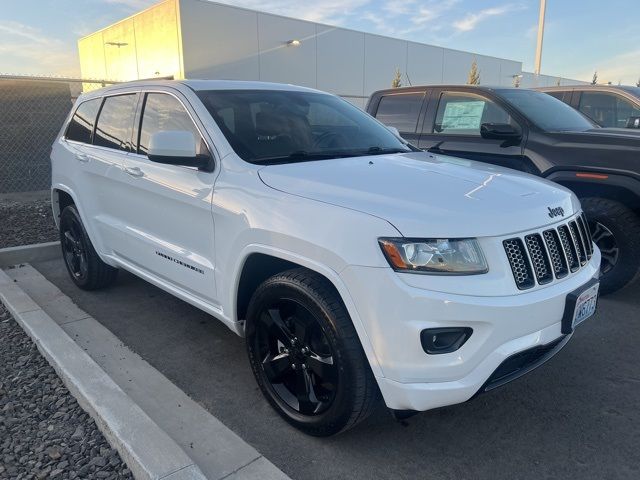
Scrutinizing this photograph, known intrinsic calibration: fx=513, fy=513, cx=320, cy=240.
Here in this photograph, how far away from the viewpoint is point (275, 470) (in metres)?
2.27

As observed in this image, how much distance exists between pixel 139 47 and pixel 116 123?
24.9 meters

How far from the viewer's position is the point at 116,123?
4098 mm

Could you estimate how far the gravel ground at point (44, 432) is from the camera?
232 cm

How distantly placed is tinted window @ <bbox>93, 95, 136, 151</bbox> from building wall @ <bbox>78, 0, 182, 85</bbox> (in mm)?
19790

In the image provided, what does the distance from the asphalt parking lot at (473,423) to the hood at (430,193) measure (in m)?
1.11

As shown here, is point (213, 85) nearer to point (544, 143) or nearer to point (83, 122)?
point (83, 122)

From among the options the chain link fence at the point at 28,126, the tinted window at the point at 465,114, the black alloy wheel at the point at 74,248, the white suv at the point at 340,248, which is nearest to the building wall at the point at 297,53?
the chain link fence at the point at 28,126

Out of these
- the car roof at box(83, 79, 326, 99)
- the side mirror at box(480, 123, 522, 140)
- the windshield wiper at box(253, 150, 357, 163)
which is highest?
the car roof at box(83, 79, 326, 99)

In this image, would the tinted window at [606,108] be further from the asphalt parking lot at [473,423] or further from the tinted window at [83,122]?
the tinted window at [83,122]

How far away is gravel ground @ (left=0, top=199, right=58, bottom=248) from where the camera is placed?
596cm

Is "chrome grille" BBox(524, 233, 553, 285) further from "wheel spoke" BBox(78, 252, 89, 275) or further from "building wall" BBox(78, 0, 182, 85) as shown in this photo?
"building wall" BBox(78, 0, 182, 85)

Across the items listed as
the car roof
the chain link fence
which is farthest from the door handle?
the chain link fence

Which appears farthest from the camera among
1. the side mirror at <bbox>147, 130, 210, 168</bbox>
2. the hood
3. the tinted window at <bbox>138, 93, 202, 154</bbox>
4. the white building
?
the white building

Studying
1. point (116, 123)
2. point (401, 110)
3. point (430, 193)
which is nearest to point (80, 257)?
point (116, 123)
